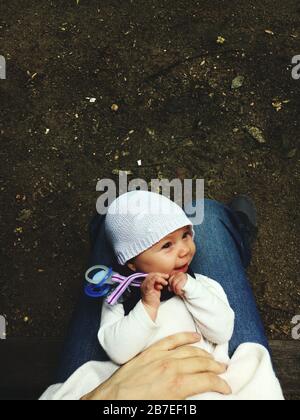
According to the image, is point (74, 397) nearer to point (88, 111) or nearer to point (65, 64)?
point (88, 111)

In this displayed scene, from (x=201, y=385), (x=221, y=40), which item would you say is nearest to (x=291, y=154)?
(x=221, y=40)

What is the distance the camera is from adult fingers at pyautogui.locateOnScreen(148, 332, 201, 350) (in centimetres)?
192

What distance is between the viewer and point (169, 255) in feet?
6.73

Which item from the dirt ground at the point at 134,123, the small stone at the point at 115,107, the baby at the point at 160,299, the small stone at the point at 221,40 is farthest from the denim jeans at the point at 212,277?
the small stone at the point at 221,40

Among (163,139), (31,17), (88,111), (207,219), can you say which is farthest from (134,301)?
(31,17)

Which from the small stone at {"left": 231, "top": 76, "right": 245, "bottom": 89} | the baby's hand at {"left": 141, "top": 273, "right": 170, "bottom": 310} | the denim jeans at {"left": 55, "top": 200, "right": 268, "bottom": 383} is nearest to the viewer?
the baby's hand at {"left": 141, "top": 273, "right": 170, "bottom": 310}

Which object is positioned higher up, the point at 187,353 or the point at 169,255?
the point at 169,255

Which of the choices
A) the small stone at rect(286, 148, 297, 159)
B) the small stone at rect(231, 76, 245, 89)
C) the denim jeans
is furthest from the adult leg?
the small stone at rect(231, 76, 245, 89)

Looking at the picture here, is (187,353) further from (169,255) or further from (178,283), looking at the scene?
(169,255)

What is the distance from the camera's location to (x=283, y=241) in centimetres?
313

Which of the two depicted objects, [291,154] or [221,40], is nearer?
[291,154]

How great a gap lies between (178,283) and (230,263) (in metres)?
0.47

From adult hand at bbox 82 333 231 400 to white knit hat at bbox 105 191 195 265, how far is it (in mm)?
426

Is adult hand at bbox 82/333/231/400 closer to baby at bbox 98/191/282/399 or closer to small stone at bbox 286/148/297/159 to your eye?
baby at bbox 98/191/282/399
